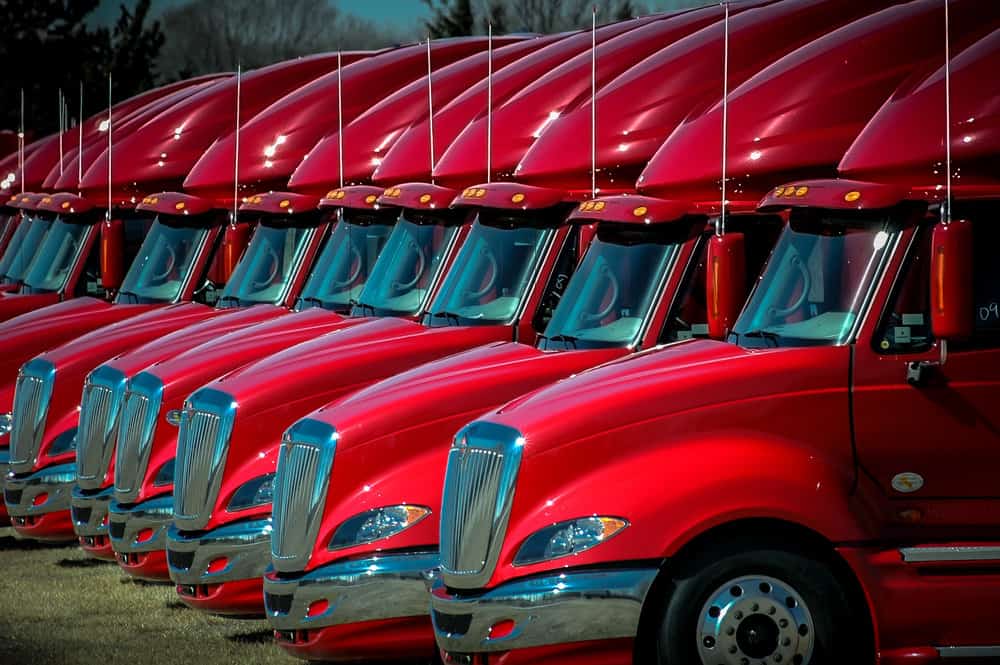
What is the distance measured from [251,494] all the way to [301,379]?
30.4 inches

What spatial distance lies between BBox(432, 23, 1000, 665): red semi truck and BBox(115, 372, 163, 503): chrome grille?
4149 millimetres

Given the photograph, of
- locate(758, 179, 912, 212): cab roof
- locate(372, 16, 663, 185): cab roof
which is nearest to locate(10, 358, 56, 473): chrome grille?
locate(372, 16, 663, 185): cab roof

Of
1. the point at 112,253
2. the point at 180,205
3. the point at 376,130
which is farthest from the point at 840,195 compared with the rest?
the point at 112,253

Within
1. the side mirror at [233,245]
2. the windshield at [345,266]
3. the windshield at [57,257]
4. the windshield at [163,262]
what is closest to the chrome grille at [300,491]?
the windshield at [345,266]

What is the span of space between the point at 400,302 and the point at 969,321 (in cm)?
553

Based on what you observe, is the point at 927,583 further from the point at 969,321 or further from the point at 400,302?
the point at 400,302

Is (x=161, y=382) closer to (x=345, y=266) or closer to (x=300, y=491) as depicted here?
(x=345, y=266)

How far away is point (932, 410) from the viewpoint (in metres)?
8.59

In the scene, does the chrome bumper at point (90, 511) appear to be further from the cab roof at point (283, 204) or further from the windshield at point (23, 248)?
the windshield at point (23, 248)

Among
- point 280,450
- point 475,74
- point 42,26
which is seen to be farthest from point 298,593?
point 42,26

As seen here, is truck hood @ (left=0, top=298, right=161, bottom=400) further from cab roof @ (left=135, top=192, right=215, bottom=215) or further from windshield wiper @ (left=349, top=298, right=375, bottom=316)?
windshield wiper @ (left=349, top=298, right=375, bottom=316)

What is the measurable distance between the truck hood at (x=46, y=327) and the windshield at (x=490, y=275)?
509 centimetres

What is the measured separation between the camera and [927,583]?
854 cm

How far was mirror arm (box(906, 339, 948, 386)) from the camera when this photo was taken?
336 inches
